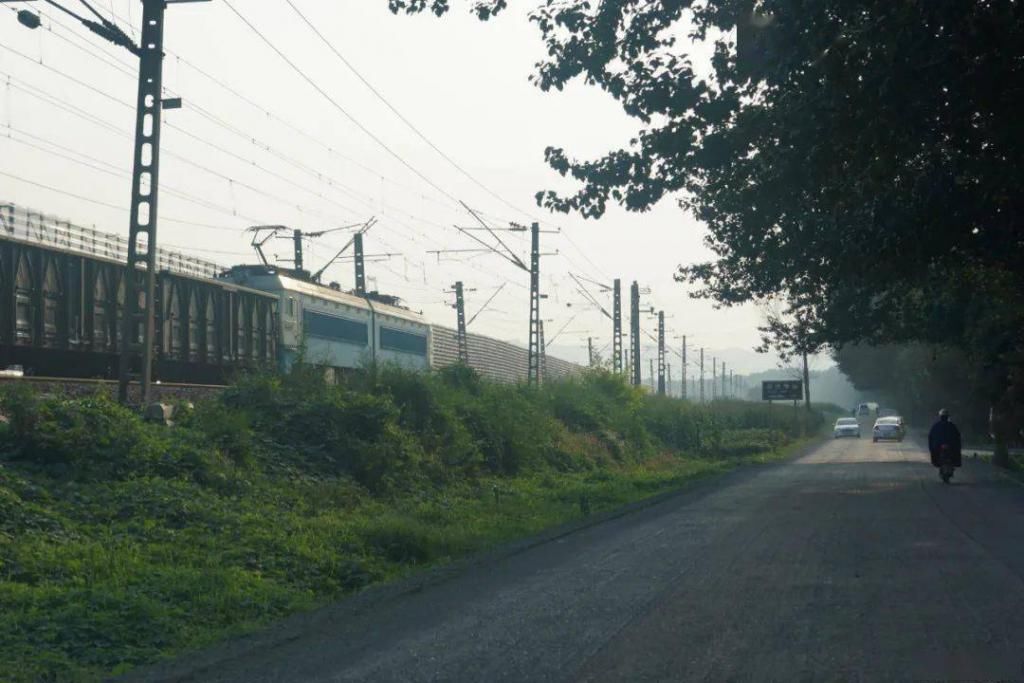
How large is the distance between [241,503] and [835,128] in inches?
368

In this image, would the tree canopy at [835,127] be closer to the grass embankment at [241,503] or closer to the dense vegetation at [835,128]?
the dense vegetation at [835,128]

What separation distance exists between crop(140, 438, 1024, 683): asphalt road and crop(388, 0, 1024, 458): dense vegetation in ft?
14.4

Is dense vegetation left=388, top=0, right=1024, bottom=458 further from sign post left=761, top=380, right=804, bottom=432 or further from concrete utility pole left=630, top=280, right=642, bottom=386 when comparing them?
sign post left=761, top=380, right=804, bottom=432

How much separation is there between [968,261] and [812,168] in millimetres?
8313

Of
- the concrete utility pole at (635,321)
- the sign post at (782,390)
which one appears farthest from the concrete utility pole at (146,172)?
the sign post at (782,390)

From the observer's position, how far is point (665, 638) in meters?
8.59

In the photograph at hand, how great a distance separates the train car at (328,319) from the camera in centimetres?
3453

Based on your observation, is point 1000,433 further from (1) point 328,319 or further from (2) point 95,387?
(2) point 95,387

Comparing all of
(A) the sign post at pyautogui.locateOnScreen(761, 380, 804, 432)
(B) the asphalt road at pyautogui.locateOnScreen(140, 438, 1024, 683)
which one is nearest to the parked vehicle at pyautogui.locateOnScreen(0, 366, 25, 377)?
(B) the asphalt road at pyautogui.locateOnScreen(140, 438, 1024, 683)

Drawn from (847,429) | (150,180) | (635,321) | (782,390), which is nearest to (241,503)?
(150,180)

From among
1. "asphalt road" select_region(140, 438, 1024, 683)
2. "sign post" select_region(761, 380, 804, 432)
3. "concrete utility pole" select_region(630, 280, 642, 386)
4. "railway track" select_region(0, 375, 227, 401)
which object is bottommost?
"asphalt road" select_region(140, 438, 1024, 683)

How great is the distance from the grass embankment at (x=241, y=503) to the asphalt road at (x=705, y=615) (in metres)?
1.27

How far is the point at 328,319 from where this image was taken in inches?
1449

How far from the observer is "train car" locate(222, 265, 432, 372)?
34.5m
